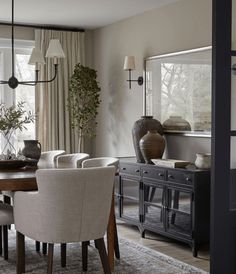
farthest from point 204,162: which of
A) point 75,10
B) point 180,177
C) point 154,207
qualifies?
point 75,10

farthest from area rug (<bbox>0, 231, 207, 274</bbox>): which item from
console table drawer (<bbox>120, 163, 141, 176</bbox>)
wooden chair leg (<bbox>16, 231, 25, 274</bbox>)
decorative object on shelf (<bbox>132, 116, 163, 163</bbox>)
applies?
decorative object on shelf (<bbox>132, 116, 163, 163</bbox>)

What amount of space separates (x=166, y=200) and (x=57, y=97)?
3.26 metres

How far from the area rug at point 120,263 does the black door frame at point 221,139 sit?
2.68 ft

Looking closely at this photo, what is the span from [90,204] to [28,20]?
4.31m

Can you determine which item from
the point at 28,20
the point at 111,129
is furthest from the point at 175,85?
the point at 28,20

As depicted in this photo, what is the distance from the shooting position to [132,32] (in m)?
6.99

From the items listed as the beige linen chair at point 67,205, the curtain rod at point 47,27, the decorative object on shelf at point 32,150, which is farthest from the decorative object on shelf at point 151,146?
the curtain rod at point 47,27

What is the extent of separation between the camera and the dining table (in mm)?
3711

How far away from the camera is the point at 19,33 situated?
754 cm

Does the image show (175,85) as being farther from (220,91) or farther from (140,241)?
(220,91)

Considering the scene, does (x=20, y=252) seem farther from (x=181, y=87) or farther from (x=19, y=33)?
(x=19, y=33)

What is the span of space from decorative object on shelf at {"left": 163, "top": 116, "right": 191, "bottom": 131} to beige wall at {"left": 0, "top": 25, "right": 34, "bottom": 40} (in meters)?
2.71

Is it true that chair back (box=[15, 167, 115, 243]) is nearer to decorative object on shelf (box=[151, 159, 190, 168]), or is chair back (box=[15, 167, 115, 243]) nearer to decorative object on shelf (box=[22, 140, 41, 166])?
decorative object on shelf (box=[22, 140, 41, 166])

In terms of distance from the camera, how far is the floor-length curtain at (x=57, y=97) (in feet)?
25.1
